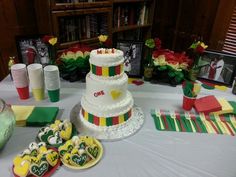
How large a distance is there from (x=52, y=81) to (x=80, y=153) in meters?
0.46

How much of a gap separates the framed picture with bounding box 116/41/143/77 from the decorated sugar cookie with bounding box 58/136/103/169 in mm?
665

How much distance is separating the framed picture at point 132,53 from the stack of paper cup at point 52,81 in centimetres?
46

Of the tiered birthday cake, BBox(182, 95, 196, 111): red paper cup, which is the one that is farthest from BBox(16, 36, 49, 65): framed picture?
BBox(182, 95, 196, 111): red paper cup

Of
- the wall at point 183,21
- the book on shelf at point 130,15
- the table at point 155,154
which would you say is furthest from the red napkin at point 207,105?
the book on shelf at point 130,15

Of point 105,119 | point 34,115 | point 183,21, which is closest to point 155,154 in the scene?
point 105,119

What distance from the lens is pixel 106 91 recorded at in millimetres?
900

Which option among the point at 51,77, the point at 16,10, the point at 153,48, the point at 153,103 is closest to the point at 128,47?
the point at 153,48

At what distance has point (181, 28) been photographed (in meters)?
2.25

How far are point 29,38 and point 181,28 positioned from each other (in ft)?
5.21

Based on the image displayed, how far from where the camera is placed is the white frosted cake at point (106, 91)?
2.89ft

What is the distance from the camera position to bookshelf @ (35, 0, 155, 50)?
5.53 feet

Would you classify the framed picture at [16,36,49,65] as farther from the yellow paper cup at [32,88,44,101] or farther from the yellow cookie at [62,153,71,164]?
the yellow cookie at [62,153,71,164]

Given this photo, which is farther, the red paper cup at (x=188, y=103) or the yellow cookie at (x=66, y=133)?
the red paper cup at (x=188, y=103)

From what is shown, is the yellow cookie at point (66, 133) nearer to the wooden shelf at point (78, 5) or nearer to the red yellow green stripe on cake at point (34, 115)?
the red yellow green stripe on cake at point (34, 115)
